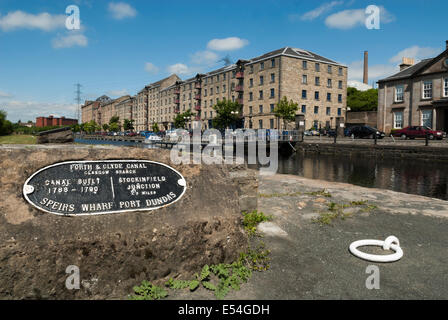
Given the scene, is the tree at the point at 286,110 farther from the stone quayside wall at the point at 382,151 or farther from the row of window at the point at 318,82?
the stone quayside wall at the point at 382,151

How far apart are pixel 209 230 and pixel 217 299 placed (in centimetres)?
85

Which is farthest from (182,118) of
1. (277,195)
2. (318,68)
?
(277,195)

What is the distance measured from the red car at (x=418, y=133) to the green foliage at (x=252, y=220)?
3045 cm

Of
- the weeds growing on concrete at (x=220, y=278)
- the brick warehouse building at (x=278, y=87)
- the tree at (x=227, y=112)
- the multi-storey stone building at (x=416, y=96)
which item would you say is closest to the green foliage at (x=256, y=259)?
the weeds growing on concrete at (x=220, y=278)

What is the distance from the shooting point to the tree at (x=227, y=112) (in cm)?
5338

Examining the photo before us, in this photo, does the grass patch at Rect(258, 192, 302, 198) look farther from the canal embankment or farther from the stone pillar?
the stone pillar

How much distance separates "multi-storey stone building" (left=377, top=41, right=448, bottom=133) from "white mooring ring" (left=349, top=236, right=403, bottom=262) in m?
38.5

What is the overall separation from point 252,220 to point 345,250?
68.5 inches

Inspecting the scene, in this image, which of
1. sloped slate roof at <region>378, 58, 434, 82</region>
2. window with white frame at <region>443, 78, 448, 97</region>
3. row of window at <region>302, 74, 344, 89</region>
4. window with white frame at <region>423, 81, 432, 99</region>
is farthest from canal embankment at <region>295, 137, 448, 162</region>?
row of window at <region>302, 74, 344, 89</region>

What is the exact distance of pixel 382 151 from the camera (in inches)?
1089

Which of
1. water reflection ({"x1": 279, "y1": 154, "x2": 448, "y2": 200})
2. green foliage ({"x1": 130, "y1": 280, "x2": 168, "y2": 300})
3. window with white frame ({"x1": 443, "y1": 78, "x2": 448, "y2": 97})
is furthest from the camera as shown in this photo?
window with white frame ({"x1": 443, "y1": 78, "x2": 448, "y2": 97})

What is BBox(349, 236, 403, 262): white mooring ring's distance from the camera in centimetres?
396

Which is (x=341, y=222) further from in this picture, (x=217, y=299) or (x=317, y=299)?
(x=217, y=299)

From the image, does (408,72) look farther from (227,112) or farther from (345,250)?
(345,250)
